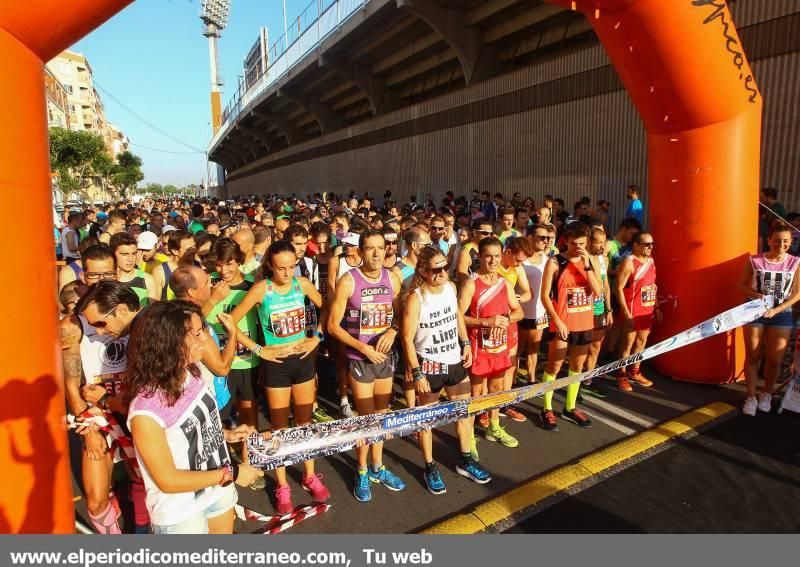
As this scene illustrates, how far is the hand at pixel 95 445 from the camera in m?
2.92

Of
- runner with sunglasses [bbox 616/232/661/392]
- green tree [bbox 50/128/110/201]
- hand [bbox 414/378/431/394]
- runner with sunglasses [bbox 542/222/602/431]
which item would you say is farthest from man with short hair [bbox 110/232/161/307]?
green tree [bbox 50/128/110/201]

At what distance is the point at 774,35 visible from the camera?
860 cm

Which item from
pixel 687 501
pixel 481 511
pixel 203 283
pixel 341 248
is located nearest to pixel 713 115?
pixel 687 501

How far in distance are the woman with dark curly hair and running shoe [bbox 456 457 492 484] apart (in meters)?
2.11

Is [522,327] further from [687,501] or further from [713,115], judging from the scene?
[713,115]

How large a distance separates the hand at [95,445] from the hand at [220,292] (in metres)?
1.18

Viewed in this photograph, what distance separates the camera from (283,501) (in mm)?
3531

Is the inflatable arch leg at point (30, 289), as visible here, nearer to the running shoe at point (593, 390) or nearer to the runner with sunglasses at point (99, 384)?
the runner with sunglasses at point (99, 384)

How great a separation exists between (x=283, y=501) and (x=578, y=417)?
2826mm

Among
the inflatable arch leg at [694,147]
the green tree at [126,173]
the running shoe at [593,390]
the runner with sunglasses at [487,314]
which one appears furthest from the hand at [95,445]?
the green tree at [126,173]

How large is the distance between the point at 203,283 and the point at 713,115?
515cm

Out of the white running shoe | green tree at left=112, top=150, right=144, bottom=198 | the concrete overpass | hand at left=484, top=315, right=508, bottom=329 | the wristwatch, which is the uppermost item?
green tree at left=112, top=150, right=144, bottom=198

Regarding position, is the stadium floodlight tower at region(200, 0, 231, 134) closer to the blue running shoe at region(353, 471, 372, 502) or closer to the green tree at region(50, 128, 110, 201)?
A: the green tree at region(50, 128, 110, 201)

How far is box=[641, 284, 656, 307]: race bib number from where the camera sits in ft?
17.6
